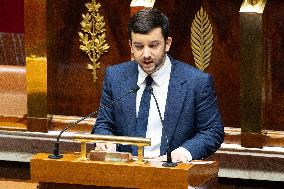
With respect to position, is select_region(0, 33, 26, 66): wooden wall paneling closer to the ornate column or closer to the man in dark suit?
the ornate column

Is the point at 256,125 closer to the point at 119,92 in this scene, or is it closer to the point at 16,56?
the point at 119,92

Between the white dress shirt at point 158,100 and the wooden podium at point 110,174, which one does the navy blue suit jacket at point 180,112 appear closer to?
the white dress shirt at point 158,100

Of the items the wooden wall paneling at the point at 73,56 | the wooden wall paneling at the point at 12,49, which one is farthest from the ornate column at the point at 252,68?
the wooden wall paneling at the point at 12,49

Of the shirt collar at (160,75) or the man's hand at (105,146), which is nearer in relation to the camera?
the man's hand at (105,146)

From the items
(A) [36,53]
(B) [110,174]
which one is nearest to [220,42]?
(A) [36,53]

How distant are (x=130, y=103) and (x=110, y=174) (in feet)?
1.56

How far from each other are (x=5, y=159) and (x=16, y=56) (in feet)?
1.66

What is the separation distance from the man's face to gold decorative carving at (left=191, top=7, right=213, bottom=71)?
32.3 inches

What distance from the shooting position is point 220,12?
3328 mm

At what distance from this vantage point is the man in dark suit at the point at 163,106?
8.29ft

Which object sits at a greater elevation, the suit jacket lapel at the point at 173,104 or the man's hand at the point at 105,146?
the suit jacket lapel at the point at 173,104

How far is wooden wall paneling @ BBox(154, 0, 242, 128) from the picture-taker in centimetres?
333

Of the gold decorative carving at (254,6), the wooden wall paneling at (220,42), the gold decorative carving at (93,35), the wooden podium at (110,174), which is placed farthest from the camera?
the gold decorative carving at (93,35)

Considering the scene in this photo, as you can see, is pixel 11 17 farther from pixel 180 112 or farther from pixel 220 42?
pixel 180 112
